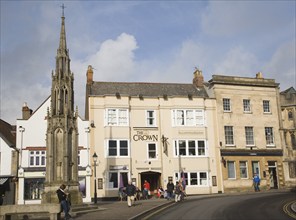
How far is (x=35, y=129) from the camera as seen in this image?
33469 millimetres

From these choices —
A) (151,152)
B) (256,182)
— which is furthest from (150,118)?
(256,182)

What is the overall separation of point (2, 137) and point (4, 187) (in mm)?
4607

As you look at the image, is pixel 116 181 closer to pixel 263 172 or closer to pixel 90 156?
pixel 90 156

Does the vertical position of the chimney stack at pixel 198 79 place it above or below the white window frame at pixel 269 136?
above

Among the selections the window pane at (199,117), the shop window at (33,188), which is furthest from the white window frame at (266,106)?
the shop window at (33,188)

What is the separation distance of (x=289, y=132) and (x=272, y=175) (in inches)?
207

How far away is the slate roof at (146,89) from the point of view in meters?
37.2

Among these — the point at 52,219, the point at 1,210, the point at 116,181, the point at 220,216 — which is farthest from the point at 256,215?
the point at 116,181

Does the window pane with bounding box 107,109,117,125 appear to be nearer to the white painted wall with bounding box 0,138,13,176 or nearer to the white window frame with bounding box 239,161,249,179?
the white painted wall with bounding box 0,138,13,176

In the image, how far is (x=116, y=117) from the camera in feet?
117

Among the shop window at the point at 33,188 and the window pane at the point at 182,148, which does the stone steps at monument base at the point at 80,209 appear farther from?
the window pane at the point at 182,148

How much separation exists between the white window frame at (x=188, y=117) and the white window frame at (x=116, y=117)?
194 inches

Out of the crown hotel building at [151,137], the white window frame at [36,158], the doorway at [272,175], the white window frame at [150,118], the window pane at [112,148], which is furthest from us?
the doorway at [272,175]

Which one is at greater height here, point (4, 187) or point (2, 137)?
point (2, 137)
